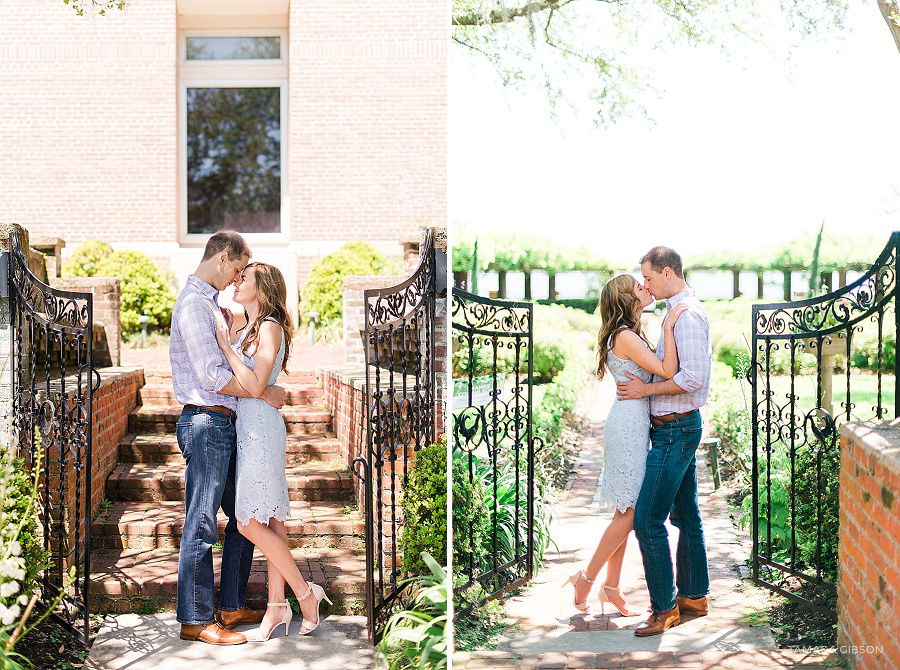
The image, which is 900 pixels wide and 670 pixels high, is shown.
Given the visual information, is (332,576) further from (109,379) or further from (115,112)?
(115,112)

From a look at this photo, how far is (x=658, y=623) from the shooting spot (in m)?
3.47

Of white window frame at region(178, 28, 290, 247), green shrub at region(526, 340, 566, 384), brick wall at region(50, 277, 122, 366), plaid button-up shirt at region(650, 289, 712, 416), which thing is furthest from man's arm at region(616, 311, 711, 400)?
white window frame at region(178, 28, 290, 247)

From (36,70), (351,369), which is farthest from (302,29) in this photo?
(351,369)

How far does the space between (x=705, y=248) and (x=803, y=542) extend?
1.37 metres

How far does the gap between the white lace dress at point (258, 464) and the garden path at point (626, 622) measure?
3.80ft

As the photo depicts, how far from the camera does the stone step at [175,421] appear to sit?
18.3ft

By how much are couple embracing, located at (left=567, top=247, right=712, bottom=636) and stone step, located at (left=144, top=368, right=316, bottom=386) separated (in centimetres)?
334

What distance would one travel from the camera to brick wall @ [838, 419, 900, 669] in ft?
9.34

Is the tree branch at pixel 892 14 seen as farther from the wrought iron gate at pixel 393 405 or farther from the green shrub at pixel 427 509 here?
the green shrub at pixel 427 509

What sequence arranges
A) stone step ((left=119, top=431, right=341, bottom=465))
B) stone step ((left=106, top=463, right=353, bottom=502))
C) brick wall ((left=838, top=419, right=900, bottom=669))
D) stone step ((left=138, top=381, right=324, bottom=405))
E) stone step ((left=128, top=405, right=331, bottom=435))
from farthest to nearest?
stone step ((left=138, top=381, right=324, bottom=405)), stone step ((left=128, top=405, right=331, bottom=435)), stone step ((left=119, top=431, right=341, bottom=465)), stone step ((left=106, top=463, right=353, bottom=502)), brick wall ((left=838, top=419, right=900, bottom=669))

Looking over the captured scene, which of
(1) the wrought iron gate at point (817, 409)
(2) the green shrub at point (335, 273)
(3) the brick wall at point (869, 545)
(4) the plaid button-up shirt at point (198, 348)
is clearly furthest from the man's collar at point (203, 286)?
(2) the green shrub at point (335, 273)

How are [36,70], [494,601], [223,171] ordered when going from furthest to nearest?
[223,171], [36,70], [494,601]

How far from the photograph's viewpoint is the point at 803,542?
3576mm

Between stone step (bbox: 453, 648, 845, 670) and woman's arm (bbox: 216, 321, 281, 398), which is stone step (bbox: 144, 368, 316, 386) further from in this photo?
stone step (bbox: 453, 648, 845, 670)
